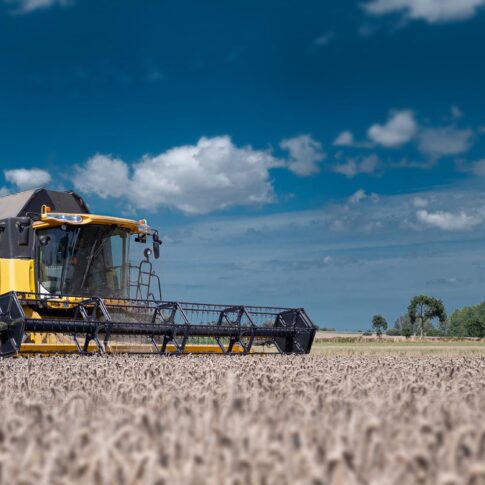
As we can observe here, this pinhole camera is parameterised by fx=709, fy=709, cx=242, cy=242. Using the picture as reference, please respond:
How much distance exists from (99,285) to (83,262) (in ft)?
2.19

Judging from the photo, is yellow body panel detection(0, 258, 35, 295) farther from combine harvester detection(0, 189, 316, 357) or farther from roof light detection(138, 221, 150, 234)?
roof light detection(138, 221, 150, 234)

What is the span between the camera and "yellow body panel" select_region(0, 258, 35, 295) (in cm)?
1517

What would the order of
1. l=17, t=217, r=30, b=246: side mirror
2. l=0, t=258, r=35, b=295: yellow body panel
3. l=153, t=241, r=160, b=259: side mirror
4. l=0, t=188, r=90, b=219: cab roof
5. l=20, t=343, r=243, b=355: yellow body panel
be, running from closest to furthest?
l=20, t=343, r=243, b=355: yellow body panel, l=17, t=217, r=30, b=246: side mirror, l=0, t=258, r=35, b=295: yellow body panel, l=153, t=241, r=160, b=259: side mirror, l=0, t=188, r=90, b=219: cab roof

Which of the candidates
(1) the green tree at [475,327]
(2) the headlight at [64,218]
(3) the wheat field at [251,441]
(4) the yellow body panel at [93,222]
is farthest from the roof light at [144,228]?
(1) the green tree at [475,327]

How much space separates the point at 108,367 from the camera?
778 centimetres

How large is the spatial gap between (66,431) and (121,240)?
43.8ft

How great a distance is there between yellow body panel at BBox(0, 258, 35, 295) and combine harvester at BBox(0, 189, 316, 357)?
0.02 metres

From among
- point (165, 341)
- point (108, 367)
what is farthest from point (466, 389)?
point (165, 341)

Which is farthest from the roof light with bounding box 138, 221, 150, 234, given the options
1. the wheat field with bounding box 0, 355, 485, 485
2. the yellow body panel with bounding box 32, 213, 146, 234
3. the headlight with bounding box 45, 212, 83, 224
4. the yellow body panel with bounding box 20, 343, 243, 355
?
the wheat field with bounding box 0, 355, 485, 485

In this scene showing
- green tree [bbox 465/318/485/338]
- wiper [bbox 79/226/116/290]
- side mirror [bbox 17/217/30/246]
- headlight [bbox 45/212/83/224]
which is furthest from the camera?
green tree [bbox 465/318/485/338]

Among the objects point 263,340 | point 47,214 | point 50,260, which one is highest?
point 47,214

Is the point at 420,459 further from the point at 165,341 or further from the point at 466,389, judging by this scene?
the point at 165,341

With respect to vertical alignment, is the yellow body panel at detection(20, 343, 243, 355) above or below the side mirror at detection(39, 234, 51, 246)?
below

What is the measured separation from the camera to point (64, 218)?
15055 mm
